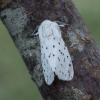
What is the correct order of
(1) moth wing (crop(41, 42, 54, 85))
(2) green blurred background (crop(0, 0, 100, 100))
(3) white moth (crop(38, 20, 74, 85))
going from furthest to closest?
(2) green blurred background (crop(0, 0, 100, 100)) → (3) white moth (crop(38, 20, 74, 85)) → (1) moth wing (crop(41, 42, 54, 85))

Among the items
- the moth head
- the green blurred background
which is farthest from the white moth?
the green blurred background

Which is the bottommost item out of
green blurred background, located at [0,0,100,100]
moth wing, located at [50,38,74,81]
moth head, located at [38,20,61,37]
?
green blurred background, located at [0,0,100,100]

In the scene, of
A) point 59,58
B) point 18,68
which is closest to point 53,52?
point 59,58

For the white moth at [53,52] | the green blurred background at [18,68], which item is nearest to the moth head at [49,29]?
the white moth at [53,52]

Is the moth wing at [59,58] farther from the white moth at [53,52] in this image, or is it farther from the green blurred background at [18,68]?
the green blurred background at [18,68]

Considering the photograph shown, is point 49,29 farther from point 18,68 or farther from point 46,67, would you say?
point 18,68

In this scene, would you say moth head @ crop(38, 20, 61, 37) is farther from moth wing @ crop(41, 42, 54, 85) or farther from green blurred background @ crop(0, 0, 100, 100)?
green blurred background @ crop(0, 0, 100, 100)

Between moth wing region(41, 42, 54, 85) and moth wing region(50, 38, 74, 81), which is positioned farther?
moth wing region(50, 38, 74, 81)

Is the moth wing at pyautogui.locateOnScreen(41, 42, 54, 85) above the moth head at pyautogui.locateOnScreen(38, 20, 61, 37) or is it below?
below
